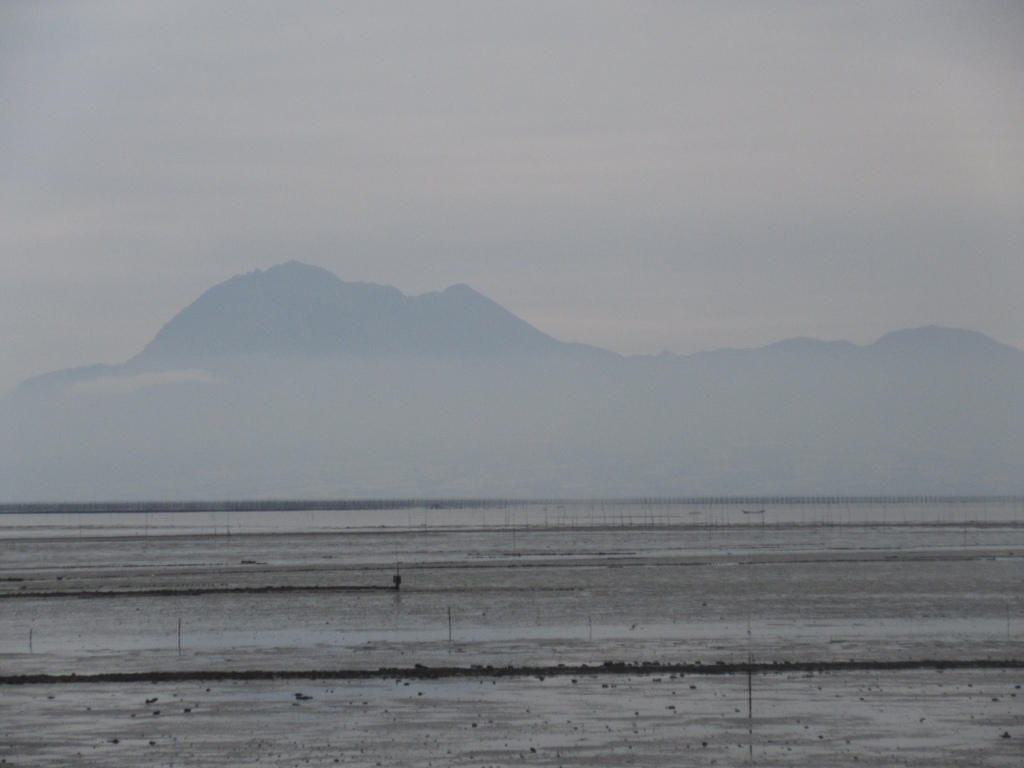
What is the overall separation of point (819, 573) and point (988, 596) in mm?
11508

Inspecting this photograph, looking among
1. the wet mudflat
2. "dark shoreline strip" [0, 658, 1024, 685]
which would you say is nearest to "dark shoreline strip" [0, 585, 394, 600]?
the wet mudflat

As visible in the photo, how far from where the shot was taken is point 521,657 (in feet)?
112

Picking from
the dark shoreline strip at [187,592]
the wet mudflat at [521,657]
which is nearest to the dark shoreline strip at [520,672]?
the wet mudflat at [521,657]

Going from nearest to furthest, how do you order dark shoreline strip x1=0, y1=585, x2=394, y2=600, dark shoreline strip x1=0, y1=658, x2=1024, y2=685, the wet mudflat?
the wet mudflat, dark shoreline strip x1=0, y1=658, x2=1024, y2=685, dark shoreline strip x1=0, y1=585, x2=394, y2=600

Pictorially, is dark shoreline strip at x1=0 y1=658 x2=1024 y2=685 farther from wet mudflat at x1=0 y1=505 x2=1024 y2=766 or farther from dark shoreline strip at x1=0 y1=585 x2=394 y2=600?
dark shoreline strip at x1=0 y1=585 x2=394 y2=600

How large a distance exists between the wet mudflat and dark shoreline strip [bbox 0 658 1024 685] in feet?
1.06

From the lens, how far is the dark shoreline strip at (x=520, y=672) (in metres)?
31.2

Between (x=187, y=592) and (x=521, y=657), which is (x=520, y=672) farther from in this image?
(x=187, y=592)

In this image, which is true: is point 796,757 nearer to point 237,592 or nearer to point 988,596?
point 988,596

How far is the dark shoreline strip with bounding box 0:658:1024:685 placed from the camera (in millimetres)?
31219

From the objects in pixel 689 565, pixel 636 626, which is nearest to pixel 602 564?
pixel 689 565

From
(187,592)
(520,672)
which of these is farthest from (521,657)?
(187,592)

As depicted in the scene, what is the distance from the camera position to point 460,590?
175 feet

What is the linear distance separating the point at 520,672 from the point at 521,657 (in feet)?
8.18
